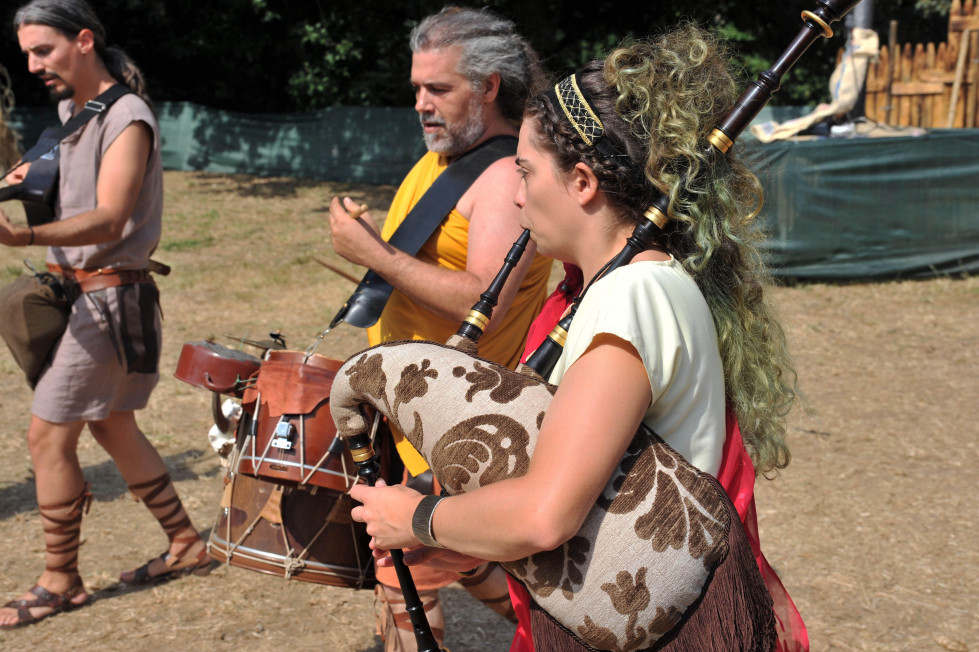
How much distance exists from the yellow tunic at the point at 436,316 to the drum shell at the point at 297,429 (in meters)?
0.23

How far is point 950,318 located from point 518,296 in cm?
641

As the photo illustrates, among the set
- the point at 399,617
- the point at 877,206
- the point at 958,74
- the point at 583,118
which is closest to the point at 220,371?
the point at 399,617

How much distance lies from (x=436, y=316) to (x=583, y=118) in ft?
3.95

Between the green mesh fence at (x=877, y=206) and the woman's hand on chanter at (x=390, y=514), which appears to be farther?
the green mesh fence at (x=877, y=206)

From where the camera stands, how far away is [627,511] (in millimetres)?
1426

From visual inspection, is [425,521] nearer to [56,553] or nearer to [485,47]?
[485,47]

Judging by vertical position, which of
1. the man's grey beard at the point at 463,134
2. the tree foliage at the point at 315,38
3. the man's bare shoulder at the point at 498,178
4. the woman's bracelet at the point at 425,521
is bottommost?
the tree foliage at the point at 315,38

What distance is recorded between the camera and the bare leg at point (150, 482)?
3.65 m

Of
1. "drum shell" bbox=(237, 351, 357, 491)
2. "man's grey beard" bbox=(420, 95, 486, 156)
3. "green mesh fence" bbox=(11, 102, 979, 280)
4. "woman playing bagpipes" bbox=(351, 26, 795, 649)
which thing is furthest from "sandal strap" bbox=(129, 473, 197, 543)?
"green mesh fence" bbox=(11, 102, 979, 280)

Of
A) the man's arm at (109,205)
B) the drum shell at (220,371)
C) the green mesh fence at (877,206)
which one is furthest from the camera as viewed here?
the green mesh fence at (877,206)

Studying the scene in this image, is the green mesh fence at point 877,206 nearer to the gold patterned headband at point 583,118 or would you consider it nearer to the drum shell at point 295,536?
the drum shell at point 295,536

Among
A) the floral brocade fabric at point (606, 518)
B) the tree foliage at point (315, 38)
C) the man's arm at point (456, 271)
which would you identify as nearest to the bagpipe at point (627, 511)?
the floral brocade fabric at point (606, 518)

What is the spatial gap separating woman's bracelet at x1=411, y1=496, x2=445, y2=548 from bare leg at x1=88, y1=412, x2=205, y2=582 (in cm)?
244

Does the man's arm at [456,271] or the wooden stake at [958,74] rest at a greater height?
the man's arm at [456,271]
